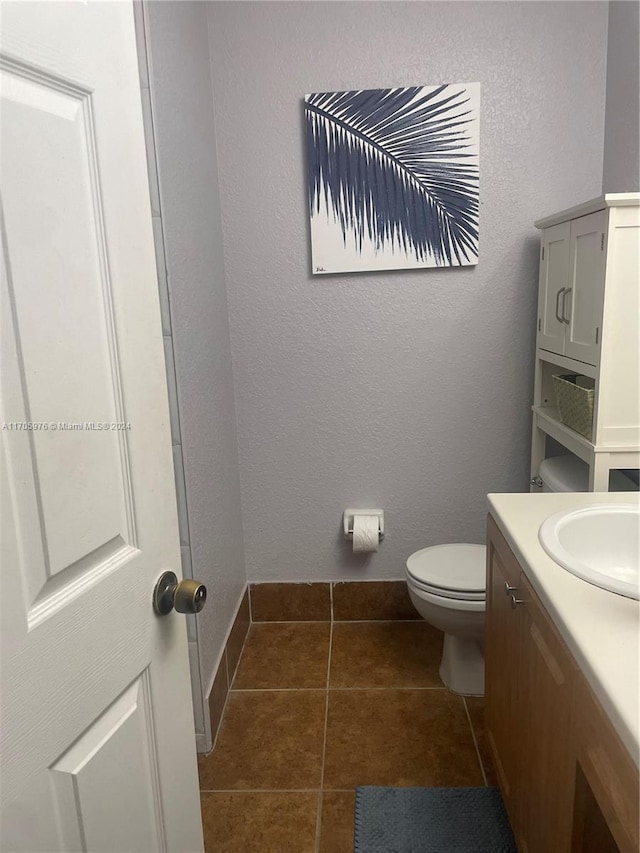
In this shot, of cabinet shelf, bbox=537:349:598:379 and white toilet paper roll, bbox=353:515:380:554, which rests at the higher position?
cabinet shelf, bbox=537:349:598:379

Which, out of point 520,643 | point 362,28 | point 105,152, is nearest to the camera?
point 105,152

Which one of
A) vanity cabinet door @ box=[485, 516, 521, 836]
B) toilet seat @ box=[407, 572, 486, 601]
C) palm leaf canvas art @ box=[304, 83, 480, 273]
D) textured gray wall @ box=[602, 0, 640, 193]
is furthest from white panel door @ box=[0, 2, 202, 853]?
textured gray wall @ box=[602, 0, 640, 193]

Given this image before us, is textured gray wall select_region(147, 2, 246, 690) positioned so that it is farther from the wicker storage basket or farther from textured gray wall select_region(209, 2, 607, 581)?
the wicker storage basket

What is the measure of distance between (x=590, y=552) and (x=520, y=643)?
0.28m

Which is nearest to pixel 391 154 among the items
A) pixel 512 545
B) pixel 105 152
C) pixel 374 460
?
pixel 374 460

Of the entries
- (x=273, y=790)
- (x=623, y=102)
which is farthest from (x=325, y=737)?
(x=623, y=102)

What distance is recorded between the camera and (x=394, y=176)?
2.31 m

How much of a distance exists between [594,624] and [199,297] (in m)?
1.54

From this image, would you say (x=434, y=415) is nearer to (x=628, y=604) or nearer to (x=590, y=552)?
(x=590, y=552)

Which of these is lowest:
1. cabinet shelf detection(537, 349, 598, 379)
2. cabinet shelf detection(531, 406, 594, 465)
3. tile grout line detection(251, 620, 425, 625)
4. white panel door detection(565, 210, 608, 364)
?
tile grout line detection(251, 620, 425, 625)

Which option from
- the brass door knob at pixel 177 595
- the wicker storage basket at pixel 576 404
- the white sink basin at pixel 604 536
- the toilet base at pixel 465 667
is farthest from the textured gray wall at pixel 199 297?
the wicker storage basket at pixel 576 404

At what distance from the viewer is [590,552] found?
4.63 ft

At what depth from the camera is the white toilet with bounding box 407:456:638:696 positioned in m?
2.02

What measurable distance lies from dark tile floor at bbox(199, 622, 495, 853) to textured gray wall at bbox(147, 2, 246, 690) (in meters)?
0.25
